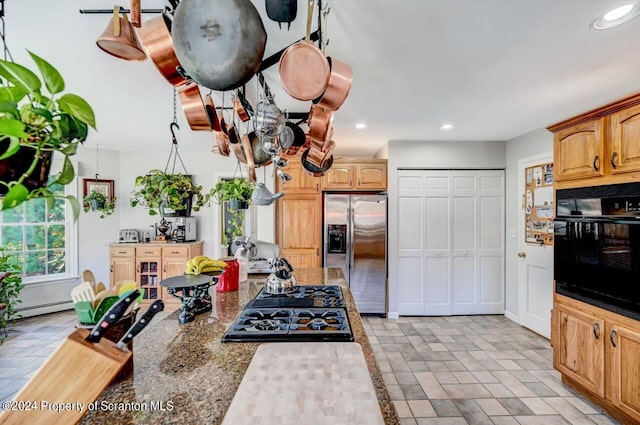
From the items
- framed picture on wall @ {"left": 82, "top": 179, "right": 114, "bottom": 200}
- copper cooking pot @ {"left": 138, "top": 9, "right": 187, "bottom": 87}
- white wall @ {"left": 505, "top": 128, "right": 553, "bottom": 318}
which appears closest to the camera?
copper cooking pot @ {"left": 138, "top": 9, "right": 187, "bottom": 87}

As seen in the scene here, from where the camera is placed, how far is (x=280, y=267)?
6.05 ft

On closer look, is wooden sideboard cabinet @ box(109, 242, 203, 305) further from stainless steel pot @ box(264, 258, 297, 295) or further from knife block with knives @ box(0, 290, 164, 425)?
knife block with knives @ box(0, 290, 164, 425)

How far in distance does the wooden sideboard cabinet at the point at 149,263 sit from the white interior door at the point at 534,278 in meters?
4.47

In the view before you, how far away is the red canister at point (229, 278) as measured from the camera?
195 centimetres

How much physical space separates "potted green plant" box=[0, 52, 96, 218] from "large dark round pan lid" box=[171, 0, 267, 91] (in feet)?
0.88

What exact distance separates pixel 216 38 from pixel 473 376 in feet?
9.91

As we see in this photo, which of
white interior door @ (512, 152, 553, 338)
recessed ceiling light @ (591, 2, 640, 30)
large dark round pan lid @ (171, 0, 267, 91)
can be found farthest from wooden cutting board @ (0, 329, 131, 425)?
white interior door @ (512, 152, 553, 338)

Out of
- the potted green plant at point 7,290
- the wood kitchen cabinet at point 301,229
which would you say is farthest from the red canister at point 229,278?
the potted green plant at point 7,290

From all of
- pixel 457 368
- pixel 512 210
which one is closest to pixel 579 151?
pixel 512 210

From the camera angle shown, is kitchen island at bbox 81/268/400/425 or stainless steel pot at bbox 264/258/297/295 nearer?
kitchen island at bbox 81/268/400/425

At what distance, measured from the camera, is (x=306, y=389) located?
825mm

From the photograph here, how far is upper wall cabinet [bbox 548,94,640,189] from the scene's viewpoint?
6.39 ft

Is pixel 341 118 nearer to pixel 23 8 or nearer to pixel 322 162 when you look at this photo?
pixel 322 162

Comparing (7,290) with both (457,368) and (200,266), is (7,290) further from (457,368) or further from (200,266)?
(457,368)
